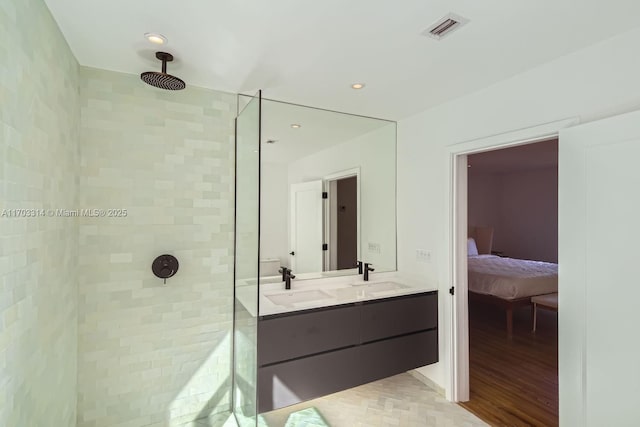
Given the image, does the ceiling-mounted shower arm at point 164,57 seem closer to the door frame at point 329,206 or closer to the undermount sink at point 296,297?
the door frame at point 329,206

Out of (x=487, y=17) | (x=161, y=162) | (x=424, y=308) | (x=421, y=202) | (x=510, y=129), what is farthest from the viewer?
(x=421, y=202)

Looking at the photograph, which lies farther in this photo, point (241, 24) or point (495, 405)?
point (495, 405)

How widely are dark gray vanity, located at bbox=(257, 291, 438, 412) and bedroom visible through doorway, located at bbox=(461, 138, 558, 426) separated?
694mm

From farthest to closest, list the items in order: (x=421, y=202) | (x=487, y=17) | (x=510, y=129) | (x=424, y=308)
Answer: (x=421, y=202) → (x=424, y=308) → (x=510, y=129) → (x=487, y=17)

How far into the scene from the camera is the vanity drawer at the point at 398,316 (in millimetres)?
2396

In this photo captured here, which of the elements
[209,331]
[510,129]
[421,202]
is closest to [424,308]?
[421,202]

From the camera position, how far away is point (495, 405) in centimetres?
248

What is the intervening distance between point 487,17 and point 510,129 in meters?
0.86

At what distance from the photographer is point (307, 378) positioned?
7.03 ft

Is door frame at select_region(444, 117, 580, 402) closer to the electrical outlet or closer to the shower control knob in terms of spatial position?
the electrical outlet

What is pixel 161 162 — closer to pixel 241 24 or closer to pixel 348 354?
pixel 241 24

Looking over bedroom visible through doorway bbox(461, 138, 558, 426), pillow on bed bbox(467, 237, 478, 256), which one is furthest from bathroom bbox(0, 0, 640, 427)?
pillow on bed bbox(467, 237, 478, 256)

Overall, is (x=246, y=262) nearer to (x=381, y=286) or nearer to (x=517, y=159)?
(x=381, y=286)

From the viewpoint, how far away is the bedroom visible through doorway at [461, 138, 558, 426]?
8.50 ft
